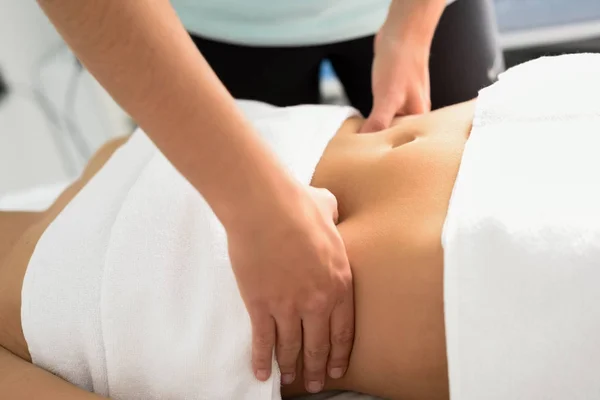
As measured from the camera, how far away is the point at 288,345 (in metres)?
0.66

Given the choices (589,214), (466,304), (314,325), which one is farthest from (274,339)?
(589,214)

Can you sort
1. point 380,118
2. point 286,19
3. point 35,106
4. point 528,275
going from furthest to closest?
point 35,106 < point 286,19 < point 380,118 < point 528,275

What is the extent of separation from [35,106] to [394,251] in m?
2.01

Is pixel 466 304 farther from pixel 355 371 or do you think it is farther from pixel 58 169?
pixel 58 169

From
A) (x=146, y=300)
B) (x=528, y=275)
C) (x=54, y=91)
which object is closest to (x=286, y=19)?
(x=146, y=300)

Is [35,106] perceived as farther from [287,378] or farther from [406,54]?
[287,378]

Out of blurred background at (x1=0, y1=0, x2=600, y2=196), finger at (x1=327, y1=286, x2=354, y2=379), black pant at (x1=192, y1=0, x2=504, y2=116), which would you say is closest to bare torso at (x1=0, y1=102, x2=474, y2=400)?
finger at (x1=327, y1=286, x2=354, y2=379)

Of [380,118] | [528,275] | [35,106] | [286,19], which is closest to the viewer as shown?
[528,275]

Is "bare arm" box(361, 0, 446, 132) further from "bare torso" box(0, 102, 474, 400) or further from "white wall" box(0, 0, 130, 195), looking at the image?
"white wall" box(0, 0, 130, 195)

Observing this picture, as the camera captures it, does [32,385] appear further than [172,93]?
Yes

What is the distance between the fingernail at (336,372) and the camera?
2.23ft

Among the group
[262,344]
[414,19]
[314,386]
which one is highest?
[414,19]

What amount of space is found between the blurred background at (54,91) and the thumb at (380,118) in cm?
109

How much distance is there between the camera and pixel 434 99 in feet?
3.77
